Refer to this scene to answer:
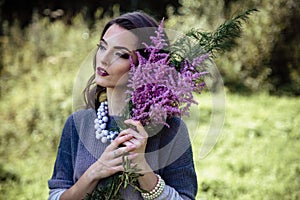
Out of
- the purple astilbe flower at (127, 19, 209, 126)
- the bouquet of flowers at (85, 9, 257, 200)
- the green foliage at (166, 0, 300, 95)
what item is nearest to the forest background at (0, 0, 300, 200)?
the green foliage at (166, 0, 300, 95)

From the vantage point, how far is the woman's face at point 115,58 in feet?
4.77

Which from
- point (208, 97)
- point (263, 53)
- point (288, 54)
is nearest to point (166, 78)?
point (208, 97)

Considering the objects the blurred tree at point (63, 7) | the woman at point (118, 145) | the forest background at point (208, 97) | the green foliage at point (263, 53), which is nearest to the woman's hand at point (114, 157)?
the woman at point (118, 145)

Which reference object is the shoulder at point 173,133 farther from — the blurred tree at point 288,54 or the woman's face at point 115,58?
the blurred tree at point 288,54

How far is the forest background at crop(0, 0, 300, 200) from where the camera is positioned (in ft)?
13.5

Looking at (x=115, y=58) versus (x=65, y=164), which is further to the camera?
(x=65, y=164)

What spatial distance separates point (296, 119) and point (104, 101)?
3.73 meters

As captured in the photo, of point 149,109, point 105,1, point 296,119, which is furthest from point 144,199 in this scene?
point 105,1

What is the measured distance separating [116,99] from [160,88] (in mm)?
290

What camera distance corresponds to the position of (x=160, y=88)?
1292 millimetres

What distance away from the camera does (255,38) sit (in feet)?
20.1

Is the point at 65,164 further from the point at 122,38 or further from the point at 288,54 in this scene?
the point at 288,54

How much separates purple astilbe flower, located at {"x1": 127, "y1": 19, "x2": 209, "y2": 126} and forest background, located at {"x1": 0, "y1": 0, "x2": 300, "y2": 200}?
4.92 feet

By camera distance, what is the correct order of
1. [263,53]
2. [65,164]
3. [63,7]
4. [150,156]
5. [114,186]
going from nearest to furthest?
[114,186]
[150,156]
[65,164]
[263,53]
[63,7]
